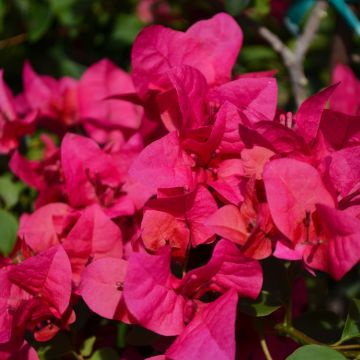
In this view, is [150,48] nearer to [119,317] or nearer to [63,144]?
[63,144]

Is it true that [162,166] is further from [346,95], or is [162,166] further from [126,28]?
[126,28]

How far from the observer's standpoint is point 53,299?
57cm

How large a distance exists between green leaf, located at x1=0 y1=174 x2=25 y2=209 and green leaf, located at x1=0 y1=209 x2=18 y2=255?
102 mm

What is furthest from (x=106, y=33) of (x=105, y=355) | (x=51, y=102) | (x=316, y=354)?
(x=316, y=354)

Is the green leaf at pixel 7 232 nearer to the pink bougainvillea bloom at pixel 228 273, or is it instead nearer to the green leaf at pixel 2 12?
the pink bougainvillea bloom at pixel 228 273

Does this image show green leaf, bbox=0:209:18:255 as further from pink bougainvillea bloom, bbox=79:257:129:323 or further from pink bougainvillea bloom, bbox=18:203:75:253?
pink bougainvillea bloom, bbox=79:257:129:323

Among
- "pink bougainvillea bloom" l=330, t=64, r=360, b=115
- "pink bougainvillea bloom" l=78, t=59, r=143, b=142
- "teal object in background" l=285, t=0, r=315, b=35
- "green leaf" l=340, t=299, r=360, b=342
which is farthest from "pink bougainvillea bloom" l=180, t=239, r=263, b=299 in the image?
"teal object in background" l=285, t=0, r=315, b=35

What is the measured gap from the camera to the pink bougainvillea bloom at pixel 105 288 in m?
0.55

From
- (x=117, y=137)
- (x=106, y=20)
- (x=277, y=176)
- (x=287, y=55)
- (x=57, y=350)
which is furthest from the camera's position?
(x=106, y=20)

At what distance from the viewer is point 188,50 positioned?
666mm

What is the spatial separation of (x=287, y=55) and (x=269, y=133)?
50 centimetres

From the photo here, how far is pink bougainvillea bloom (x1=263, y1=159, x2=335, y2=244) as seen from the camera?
515mm

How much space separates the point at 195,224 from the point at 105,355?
173 millimetres

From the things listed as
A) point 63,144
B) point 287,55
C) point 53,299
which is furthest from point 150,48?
point 287,55
